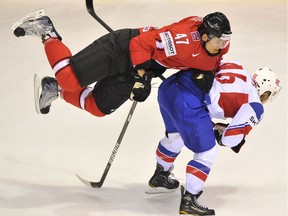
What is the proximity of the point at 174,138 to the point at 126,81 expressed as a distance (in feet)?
1.24

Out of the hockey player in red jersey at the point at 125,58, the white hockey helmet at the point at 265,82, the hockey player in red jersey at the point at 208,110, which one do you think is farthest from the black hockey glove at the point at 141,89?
the white hockey helmet at the point at 265,82

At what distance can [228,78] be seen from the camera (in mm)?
3877

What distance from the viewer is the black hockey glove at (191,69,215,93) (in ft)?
12.4

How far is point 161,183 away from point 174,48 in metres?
0.78

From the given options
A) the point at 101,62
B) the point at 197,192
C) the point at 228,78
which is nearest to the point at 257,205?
the point at 197,192

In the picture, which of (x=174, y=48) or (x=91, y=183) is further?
(x=91, y=183)

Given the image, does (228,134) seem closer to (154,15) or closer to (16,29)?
(16,29)

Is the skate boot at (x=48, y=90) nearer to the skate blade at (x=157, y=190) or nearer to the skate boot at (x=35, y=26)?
the skate boot at (x=35, y=26)

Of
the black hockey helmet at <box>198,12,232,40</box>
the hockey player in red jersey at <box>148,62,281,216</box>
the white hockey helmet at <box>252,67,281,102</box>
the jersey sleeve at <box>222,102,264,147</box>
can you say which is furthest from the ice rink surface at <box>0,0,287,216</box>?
the black hockey helmet at <box>198,12,232,40</box>

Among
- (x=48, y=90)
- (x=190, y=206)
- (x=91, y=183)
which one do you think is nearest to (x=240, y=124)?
(x=190, y=206)

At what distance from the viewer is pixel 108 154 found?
4578 millimetres

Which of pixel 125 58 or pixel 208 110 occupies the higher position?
pixel 125 58

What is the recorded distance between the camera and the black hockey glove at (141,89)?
12.0 feet

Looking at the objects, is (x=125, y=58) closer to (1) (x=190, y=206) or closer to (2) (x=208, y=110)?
(2) (x=208, y=110)
